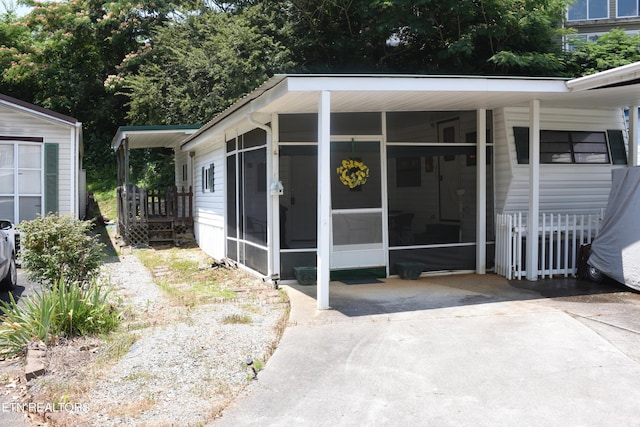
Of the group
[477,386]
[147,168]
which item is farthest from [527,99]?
[147,168]

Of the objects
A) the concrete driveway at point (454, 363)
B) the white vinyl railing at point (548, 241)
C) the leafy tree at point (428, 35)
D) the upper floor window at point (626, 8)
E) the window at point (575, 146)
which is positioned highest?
the upper floor window at point (626, 8)

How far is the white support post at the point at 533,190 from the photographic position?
7.85 meters

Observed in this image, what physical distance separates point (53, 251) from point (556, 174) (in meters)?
7.39

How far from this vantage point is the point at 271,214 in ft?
26.2

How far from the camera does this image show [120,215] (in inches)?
611

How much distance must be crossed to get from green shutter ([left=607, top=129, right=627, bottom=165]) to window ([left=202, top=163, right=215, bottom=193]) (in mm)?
7768

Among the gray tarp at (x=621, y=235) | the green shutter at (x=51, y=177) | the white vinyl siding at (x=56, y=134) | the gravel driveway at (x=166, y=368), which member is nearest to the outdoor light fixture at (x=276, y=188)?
the gravel driveway at (x=166, y=368)

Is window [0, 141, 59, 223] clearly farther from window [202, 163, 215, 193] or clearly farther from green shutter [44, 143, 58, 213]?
window [202, 163, 215, 193]

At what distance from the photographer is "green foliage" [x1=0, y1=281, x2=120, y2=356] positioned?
505cm

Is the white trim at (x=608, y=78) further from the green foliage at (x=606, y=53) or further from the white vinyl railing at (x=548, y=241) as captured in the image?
the green foliage at (x=606, y=53)

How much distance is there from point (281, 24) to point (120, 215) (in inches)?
356

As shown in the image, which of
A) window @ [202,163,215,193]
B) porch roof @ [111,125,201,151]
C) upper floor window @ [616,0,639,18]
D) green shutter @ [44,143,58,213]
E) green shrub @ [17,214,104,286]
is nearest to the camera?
green shrub @ [17,214,104,286]

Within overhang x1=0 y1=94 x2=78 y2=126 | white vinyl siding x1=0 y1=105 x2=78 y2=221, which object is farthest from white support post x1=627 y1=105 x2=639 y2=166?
overhang x1=0 y1=94 x2=78 y2=126

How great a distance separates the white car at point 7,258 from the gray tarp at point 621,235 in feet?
27.7
